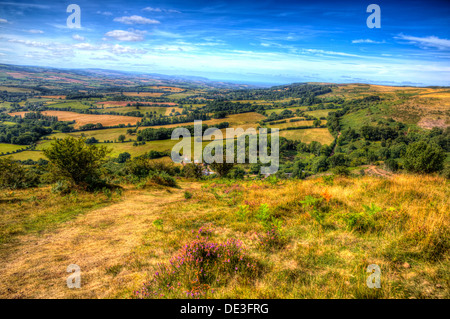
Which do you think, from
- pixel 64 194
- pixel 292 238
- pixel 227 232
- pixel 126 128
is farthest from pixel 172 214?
pixel 126 128

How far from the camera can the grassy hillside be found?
345cm

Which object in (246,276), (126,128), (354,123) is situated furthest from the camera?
(354,123)

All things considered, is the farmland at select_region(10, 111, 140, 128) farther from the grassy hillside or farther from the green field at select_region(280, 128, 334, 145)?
the grassy hillside

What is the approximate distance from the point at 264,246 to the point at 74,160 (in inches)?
483

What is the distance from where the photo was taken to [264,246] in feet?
15.8

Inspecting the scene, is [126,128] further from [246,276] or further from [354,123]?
[354,123]

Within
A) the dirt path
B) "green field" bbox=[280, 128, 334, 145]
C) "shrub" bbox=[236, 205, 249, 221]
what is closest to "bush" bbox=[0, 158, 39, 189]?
the dirt path

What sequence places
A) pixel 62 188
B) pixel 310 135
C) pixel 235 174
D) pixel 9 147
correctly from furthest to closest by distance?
pixel 310 135 → pixel 9 147 → pixel 235 174 → pixel 62 188

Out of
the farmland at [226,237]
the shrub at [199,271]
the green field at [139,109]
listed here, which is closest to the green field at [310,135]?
the green field at [139,109]

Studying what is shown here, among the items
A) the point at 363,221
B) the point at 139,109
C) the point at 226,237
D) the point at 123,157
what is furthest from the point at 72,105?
the point at 363,221

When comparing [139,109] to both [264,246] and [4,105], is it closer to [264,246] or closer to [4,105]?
[4,105]
